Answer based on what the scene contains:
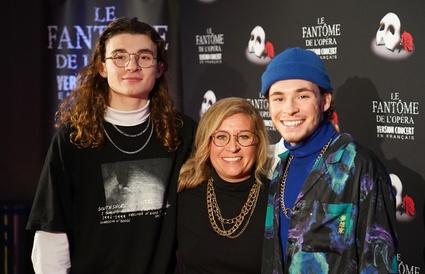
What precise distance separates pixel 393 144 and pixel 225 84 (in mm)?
1590

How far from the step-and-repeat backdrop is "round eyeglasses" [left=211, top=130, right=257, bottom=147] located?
88 cm

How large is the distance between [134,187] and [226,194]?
0.43 m

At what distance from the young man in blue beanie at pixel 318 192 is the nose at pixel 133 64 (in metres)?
0.66

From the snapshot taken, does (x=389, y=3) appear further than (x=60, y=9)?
No

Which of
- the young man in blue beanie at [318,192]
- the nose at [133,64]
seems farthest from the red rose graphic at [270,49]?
the young man in blue beanie at [318,192]

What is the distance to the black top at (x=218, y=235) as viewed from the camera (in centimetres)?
299

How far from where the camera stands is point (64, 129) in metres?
3.13

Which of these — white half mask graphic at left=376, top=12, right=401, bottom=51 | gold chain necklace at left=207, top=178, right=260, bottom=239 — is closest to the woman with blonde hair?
gold chain necklace at left=207, top=178, right=260, bottom=239

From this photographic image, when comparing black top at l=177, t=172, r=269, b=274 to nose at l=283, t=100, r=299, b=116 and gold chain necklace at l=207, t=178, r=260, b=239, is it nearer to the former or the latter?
gold chain necklace at l=207, t=178, r=260, b=239

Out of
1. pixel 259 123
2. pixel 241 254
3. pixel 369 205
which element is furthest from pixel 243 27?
pixel 369 205

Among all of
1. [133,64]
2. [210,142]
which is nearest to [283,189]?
[210,142]

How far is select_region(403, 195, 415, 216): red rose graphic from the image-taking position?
350 centimetres

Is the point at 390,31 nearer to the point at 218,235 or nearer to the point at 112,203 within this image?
the point at 218,235

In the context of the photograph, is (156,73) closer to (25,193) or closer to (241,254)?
(241,254)
